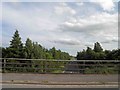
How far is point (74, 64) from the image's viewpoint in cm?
1873

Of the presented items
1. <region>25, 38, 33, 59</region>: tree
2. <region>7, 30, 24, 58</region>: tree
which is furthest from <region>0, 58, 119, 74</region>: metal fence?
<region>25, 38, 33, 59</region>: tree

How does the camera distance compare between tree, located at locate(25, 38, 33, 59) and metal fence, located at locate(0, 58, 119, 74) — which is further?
tree, located at locate(25, 38, 33, 59)

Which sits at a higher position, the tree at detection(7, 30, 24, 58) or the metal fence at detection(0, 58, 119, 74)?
the tree at detection(7, 30, 24, 58)

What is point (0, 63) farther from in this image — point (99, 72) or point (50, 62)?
point (99, 72)

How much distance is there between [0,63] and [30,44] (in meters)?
53.4

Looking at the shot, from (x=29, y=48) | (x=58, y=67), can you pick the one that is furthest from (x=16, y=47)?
(x=58, y=67)

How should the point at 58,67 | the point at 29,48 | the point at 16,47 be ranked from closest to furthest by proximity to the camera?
the point at 58,67 → the point at 16,47 → the point at 29,48

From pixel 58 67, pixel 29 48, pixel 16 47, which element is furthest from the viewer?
pixel 29 48

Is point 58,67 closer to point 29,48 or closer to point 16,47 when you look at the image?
point 16,47

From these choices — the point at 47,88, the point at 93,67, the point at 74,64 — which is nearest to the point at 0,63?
the point at 74,64

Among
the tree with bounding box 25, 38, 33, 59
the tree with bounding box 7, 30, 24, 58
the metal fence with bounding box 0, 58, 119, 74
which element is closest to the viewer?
the metal fence with bounding box 0, 58, 119, 74

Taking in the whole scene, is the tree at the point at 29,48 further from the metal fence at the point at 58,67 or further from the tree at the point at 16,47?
the metal fence at the point at 58,67

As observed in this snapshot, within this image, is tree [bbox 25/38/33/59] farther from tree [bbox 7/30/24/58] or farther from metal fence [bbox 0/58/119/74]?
metal fence [bbox 0/58/119/74]

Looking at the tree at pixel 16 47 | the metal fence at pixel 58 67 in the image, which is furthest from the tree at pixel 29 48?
the metal fence at pixel 58 67
